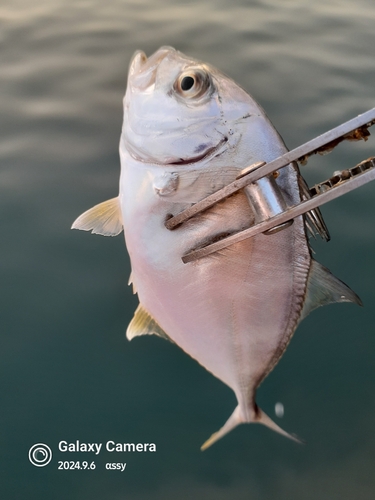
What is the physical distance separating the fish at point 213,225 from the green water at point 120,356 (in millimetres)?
379

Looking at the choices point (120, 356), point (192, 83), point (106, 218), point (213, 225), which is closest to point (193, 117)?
point (192, 83)

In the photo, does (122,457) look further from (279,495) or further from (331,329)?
(331,329)

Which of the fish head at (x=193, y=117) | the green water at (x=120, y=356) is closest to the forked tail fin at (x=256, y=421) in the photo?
the green water at (x=120, y=356)

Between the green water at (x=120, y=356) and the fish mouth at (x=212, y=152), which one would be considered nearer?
the fish mouth at (x=212, y=152)

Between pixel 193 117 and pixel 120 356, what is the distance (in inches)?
45.6

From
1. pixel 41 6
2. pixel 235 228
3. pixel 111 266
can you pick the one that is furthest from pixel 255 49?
pixel 235 228

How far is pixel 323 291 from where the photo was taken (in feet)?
6.06

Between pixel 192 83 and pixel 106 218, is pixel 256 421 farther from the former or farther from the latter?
pixel 192 83

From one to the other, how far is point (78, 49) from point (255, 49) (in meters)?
1.56

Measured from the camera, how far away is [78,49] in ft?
13.8

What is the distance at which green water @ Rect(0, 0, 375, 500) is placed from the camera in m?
2.02

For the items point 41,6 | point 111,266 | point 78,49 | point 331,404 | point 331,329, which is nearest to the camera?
point 331,404

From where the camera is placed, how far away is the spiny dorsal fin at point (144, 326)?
6.57ft

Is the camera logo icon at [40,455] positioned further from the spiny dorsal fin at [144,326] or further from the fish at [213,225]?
the fish at [213,225]
